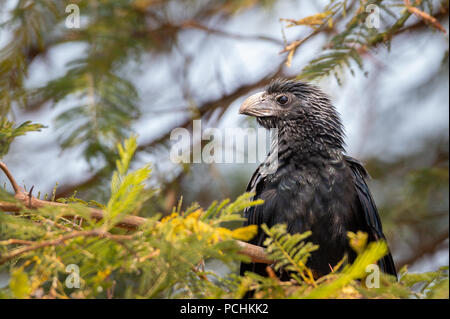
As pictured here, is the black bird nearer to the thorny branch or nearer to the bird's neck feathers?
the bird's neck feathers

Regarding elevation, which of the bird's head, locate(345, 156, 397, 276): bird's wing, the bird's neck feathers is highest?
the bird's head

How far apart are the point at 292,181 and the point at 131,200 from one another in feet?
6.38

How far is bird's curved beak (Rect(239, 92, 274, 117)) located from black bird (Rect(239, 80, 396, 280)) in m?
0.30

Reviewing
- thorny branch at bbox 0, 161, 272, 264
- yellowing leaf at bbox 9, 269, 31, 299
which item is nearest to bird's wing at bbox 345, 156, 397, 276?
thorny branch at bbox 0, 161, 272, 264

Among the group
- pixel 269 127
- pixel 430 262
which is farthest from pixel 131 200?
pixel 430 262

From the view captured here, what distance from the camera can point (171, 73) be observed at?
6.25m

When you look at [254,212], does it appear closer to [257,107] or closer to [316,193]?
[316,193]

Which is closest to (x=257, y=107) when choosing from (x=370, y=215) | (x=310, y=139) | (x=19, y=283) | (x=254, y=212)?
(x=310, y=139)

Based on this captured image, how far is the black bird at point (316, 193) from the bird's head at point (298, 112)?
1 centimetres

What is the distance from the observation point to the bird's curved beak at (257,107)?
4086mm

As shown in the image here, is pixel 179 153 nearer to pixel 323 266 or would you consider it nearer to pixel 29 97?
pixel 29 97

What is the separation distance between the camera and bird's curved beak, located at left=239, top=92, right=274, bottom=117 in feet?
13.4

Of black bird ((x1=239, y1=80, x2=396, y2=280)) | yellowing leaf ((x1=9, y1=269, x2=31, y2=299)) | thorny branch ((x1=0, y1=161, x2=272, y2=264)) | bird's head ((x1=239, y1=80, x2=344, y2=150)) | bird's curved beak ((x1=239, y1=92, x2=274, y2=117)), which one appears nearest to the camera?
yellowing leaf ((x1=9, y1=269, x2=31, y2=299))
